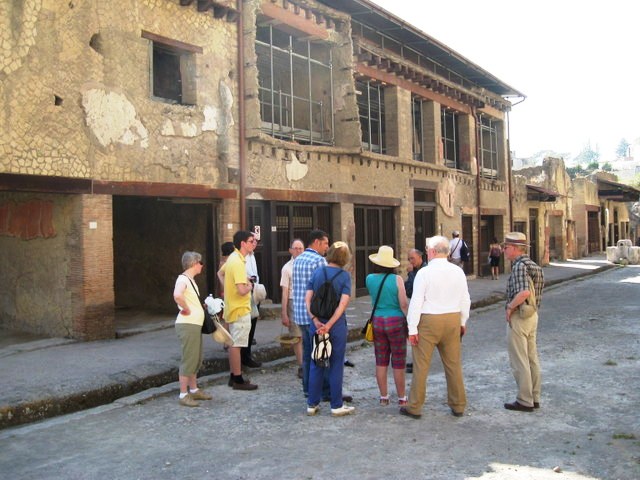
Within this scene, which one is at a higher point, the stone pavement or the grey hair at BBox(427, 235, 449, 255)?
the grey hair at BBox(427, 235, 449, 255)

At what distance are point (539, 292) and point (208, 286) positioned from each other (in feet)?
23.6

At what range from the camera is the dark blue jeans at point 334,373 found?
579 cm

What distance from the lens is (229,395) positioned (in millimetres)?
6660

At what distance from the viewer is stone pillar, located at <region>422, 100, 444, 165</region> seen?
1903 centimetres

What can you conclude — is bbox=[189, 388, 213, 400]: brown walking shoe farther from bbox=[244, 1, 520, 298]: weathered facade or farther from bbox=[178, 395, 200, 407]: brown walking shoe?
bbox=[244, 1, 520, 298]: weathered facade

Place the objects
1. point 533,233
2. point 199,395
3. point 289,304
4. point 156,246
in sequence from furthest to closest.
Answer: point 533,233
point 156,246
point 289,304
point 199,395

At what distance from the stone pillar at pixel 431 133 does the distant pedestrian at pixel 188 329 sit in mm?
13720

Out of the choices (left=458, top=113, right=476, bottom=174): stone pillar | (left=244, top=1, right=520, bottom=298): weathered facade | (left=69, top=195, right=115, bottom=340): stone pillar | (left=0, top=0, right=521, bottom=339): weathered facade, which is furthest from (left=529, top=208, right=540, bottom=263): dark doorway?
(left=69, top=195, right=115, bottom=340): stone pillar

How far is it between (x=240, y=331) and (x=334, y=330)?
141 cm

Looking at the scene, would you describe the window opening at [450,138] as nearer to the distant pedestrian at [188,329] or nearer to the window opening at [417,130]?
the window opening at [417,130]

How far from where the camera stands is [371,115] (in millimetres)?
17219

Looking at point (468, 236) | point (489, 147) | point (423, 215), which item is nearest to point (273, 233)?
point (423, 215)

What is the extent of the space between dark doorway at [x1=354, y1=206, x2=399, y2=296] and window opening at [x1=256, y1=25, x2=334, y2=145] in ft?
7.00

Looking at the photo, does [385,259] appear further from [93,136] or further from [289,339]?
[93,136]
